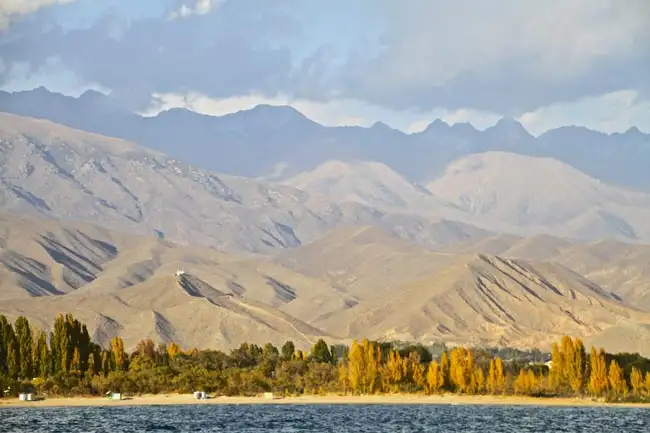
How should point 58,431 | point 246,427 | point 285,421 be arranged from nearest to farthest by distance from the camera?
point 58,431, point 246,427, point 285,421

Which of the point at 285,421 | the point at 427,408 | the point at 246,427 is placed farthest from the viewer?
the point at 427,408

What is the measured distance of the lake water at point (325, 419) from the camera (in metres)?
142

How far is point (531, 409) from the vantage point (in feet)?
634

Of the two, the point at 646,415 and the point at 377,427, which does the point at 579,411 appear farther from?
the point at 377,427

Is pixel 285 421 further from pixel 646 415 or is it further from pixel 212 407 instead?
pixel 646 415

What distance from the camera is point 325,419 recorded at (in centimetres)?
16225

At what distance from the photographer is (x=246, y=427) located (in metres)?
144

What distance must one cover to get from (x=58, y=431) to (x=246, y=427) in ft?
75.5

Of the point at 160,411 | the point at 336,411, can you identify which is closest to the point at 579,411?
the point at 336,411

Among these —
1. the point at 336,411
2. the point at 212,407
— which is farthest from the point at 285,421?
the point at 212,407

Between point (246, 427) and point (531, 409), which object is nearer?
point (246, 427)

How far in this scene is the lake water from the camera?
14175 centimetres

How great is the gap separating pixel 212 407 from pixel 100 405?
18.3 m

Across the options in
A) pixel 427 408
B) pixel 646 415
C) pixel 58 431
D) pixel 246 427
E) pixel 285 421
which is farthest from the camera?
pixel 427 408
